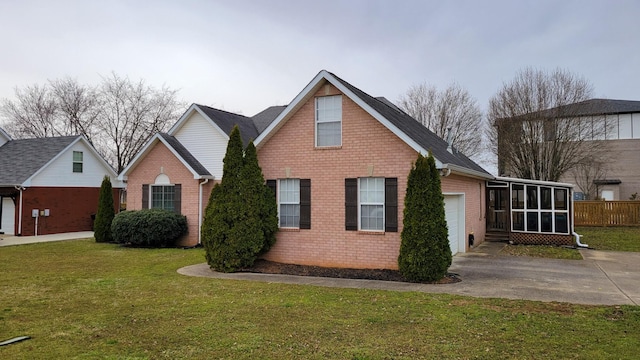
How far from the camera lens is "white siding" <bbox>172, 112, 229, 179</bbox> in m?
19.1

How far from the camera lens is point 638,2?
14.0 m

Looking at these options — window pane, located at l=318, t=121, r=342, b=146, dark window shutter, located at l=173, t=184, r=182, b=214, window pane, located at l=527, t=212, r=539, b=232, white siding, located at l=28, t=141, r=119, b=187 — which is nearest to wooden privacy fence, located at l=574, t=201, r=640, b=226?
window pane, located at l=527, t=212, r=539, b=232

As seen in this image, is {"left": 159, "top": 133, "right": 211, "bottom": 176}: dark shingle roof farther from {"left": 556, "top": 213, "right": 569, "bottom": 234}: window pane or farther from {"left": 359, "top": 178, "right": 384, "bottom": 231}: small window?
{"left": 556, "top": 213, "right": 569, "bottom": 234}: window pane

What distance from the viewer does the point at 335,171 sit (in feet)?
40.0

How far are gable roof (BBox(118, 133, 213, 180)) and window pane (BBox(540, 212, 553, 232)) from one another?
13847 millimetres

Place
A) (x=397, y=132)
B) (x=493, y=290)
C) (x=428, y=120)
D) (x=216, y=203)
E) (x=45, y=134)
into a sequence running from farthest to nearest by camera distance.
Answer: (x=45, y=134), (x=428, y=120), (x=216, y=203), (x=397, y=132), (x=493, y=290)

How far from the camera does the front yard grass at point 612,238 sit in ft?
55.7

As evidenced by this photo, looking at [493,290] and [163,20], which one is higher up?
[163,20]

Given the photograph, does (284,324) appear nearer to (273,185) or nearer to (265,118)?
(273,185)

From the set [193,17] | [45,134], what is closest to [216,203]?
[193,17]

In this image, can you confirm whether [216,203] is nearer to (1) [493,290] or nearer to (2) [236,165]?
(2) [236,165]

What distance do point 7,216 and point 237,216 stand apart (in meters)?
18.6

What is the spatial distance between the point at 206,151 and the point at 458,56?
39.4 ft

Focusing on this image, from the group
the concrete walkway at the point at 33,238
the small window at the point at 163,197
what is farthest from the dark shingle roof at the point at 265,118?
the concrete walkway at the point at 33,238
